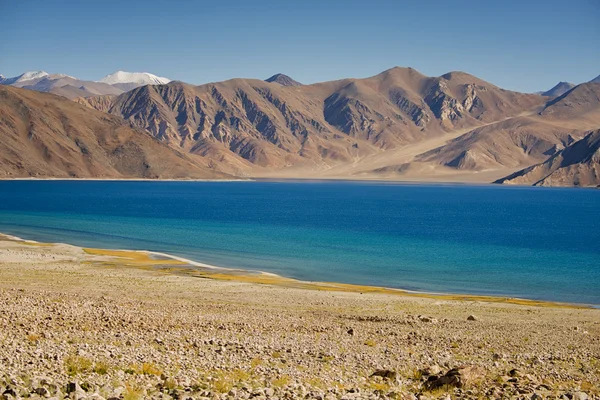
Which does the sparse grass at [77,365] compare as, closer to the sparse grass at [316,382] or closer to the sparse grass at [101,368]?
the sparse grass at [101,368]

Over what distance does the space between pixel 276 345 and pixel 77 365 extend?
7489 millimetres

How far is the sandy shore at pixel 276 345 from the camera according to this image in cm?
1543

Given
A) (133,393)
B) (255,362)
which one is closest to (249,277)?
(255,362)

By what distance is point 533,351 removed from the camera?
23766 mm

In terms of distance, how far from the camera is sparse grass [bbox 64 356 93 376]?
50.1ft

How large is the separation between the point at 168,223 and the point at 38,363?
89.6m

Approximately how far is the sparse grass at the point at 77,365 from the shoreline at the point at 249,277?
29.2 m

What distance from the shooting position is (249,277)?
5116cm

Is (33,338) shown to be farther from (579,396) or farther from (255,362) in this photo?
(579,396)

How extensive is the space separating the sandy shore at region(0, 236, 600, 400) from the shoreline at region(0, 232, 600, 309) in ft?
15.2

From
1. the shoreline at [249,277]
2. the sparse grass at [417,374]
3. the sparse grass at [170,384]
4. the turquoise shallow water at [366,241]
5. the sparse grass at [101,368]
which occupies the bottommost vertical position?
the shoreline at [249,277]

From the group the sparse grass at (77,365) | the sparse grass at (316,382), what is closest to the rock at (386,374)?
the sparse grass at (316,382)

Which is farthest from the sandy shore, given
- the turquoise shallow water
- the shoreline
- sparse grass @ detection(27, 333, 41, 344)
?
the turquoise shallow water

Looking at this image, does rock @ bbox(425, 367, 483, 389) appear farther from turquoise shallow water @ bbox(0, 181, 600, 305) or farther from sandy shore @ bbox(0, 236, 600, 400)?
turquoise shallow water @ bbox(0, 181, 600, 305)
